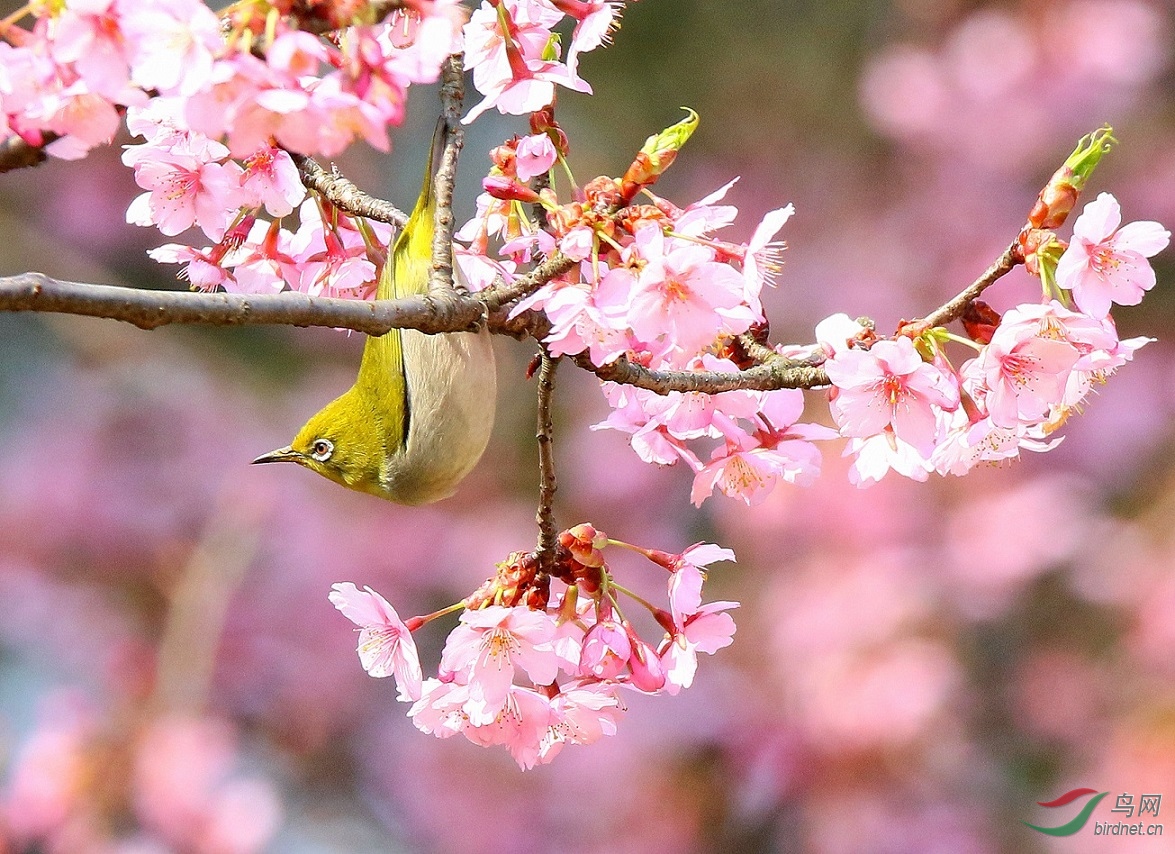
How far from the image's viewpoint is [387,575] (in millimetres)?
5488

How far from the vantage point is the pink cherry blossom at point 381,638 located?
4.56 ft

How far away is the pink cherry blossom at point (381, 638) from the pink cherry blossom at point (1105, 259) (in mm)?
835

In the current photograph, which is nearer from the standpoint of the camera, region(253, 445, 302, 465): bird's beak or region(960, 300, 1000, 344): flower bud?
region(960, 300, 1000, 344): flower bud

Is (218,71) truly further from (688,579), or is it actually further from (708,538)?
(708,538)

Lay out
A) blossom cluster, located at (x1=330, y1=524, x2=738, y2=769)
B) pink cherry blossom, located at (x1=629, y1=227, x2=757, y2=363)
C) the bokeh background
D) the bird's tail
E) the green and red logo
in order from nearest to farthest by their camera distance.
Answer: pink cherry blossom, located at (x1=629, y1=227, x2=757, y2=363) < blossom cluster, located at (x1=330, y1=524, x2=738, y2=769) < the bird's tail < the green and red logo < the bokeh background

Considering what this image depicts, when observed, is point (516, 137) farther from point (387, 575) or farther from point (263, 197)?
point (387, 575)

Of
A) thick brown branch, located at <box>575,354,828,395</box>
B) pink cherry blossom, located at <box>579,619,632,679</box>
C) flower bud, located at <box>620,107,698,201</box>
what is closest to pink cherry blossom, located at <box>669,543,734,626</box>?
pink cherry blossom, located at <box>579,619,632,679</box>

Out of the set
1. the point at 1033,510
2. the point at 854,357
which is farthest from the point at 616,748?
the point at 854,357

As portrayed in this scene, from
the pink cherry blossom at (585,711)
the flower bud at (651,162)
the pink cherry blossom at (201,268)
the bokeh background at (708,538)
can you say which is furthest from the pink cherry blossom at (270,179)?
the bokeh background at (708,538)

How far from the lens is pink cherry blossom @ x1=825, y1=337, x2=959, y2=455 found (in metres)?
1.28

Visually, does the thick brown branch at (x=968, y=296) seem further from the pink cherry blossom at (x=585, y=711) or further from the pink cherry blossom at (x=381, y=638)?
the pink cherry blossom at (x=381, y=638)

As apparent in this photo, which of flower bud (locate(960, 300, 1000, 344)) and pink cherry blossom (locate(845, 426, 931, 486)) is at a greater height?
flower bud (locate(960, 300, 1000, 344))

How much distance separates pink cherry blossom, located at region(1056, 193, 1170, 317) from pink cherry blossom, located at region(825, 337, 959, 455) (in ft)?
0.55

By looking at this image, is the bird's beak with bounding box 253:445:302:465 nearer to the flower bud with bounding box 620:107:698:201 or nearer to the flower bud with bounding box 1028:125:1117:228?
the flower bud with bounding box 620:107:698:201
